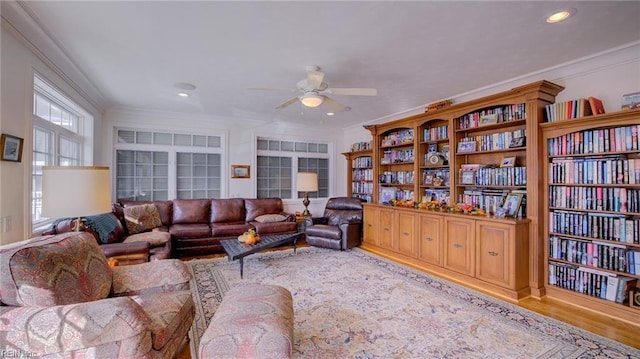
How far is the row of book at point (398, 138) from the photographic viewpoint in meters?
4.97

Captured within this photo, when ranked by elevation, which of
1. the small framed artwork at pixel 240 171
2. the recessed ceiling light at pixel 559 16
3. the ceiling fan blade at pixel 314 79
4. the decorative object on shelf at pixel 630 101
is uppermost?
the recessed ceiling light at pixel 559 16

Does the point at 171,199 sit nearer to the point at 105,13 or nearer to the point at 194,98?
the point at 194,98

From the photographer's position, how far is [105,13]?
2.22 metres

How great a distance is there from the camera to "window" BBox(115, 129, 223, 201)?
5.23 m

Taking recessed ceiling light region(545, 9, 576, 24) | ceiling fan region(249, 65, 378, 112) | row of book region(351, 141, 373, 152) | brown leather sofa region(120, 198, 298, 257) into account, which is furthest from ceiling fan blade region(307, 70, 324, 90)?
row of book region(351, 141, 373, 152)

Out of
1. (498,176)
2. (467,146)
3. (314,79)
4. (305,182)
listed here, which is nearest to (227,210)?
(305,182)

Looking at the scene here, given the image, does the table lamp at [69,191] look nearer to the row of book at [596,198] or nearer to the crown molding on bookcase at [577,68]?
the row of book at [596,198]

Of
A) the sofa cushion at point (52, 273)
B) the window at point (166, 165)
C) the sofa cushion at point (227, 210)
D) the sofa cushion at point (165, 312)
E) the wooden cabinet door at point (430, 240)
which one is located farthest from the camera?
the sofa cushion at point (227, 210)

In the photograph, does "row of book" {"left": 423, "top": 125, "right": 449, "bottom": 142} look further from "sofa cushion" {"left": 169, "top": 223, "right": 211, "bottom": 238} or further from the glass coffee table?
"sofa cushion" {"left": 169, "top": 223, "right": 211, "bottom": 238}

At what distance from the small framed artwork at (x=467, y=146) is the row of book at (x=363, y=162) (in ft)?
7.26

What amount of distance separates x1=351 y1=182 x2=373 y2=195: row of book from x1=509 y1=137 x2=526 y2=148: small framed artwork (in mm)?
2976

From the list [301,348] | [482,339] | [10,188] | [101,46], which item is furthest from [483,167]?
[10,188]

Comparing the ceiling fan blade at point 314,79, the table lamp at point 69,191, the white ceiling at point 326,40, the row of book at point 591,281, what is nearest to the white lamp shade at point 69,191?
the table lamp at point 69,191

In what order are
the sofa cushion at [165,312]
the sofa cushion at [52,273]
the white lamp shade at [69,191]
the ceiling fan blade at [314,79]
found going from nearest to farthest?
1. the sofa cushion at [52,273]
2. the sofa cushion at [165,312]
3. the white lamp shade at [69,191]
4. the ceiling fan blade at [314,79]
